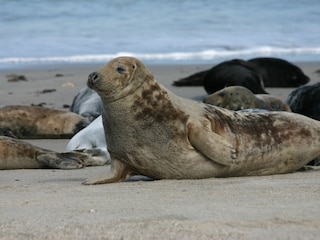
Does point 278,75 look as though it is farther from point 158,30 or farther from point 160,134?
point 160,134

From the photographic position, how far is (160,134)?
4.93 meters

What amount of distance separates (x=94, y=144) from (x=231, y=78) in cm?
490

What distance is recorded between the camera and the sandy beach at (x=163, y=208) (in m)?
3.31

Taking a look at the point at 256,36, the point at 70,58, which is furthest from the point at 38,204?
the point at 256,36

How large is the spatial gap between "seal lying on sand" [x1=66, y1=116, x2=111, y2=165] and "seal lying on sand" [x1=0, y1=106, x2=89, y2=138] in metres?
1.17

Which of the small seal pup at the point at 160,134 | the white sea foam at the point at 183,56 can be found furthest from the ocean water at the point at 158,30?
the small seal pup at the point at 160,134

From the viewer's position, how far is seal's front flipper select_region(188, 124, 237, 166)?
4.88m

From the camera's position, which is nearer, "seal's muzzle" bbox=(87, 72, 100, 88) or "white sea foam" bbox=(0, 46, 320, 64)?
"seal's muzzle" bbox=(87, 72, 100, 88)

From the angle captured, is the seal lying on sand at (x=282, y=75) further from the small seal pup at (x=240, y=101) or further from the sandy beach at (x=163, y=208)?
the sandy beach at (x=163, y=208)

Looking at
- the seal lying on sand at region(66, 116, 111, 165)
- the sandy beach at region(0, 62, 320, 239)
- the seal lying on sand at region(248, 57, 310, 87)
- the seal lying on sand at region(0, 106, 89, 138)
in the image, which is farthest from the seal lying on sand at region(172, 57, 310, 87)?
the sandy beach at region(0, 62, 320, 239)

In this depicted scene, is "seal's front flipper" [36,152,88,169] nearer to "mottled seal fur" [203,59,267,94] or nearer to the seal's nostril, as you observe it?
the seal's nostril

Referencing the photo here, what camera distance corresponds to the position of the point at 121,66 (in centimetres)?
489

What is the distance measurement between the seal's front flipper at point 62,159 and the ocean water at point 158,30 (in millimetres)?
9270

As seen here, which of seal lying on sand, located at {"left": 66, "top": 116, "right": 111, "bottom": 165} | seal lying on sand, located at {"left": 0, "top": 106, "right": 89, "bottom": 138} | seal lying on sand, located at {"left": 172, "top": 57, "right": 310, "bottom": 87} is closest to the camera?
seal lying on sand, located at {"left": 66, "top": 116, "right": 111, "bottom": 165}
